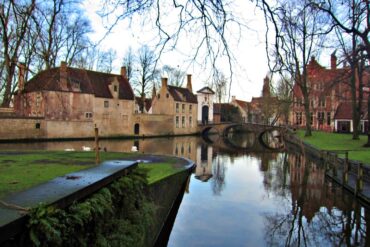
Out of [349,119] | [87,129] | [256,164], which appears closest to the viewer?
[256,164]

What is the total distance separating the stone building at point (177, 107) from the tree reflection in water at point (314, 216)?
35.2 meters

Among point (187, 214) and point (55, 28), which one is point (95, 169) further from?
point (187, 214)

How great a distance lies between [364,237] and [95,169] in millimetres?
7993

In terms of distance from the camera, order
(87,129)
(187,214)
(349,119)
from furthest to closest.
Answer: (349,119) < (87,129) < (187,214)

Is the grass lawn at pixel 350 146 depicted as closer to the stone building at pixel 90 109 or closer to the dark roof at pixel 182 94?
the stone building at pixel 90 109

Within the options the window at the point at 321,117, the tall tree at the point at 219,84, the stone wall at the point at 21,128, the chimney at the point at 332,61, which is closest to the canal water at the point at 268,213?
the chimney at the point at 332,61

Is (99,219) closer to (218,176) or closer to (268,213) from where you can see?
(268,213)

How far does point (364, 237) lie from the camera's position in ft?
30.2

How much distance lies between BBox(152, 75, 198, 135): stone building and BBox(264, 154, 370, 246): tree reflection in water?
1388 inches

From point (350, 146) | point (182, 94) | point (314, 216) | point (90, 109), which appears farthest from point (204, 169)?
point (182, 94)

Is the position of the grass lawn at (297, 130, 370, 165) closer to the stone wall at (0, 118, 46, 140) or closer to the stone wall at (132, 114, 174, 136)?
the stone wall at (132, 114, 174, 136)

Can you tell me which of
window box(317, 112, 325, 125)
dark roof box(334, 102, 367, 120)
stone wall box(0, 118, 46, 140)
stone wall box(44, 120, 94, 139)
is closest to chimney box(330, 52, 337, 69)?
stone wall box(44, 120, 94, 139)

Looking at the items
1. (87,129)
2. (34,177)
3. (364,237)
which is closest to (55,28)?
(34,177)

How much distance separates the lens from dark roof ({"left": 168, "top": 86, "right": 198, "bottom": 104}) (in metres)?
52.3
